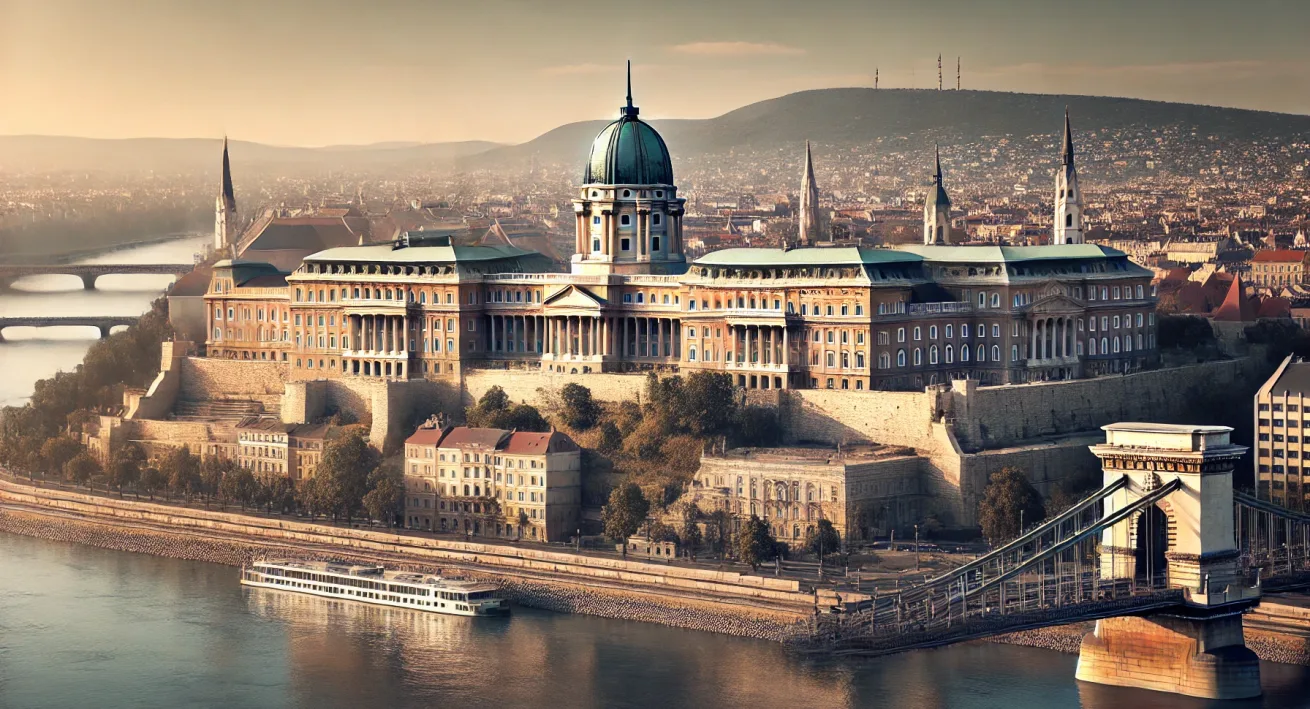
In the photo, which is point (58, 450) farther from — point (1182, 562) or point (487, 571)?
point (1182, 562)

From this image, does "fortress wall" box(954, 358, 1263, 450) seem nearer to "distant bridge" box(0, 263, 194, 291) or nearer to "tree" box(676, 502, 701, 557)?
"tree" box(676, 502, 701, 557)

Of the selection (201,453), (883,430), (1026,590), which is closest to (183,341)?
(201,453)

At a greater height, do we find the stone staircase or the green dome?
the green dome

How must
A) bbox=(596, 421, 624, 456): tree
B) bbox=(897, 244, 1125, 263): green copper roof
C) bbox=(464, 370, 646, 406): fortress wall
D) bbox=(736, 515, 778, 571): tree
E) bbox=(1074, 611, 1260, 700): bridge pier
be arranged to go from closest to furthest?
bbox=(1074, 611, 1260, 700): bridge pier < bbox=(736, 515, 778, 571): tree < bbox=(596, 421, 624, 456): tree < bbox=(464, 370, 646, 406): fortress wall < bbox=(897, 244, 1125, 263): green copper roof

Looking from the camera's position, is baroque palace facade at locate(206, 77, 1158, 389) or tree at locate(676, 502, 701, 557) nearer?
tree at locate(676, 502, 701, 557)

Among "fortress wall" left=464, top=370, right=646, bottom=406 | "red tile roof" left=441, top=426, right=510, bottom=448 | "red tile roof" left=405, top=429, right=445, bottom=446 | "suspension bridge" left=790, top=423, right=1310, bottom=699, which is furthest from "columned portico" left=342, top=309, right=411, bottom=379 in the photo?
"suspension bridge" left=790, top=423, right=1310, bottom=699

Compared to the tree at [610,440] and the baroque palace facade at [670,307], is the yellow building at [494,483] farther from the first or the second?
the baroque palace facade at [670,307]

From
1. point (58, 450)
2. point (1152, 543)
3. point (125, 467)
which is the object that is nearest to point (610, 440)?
point (125, 467)
